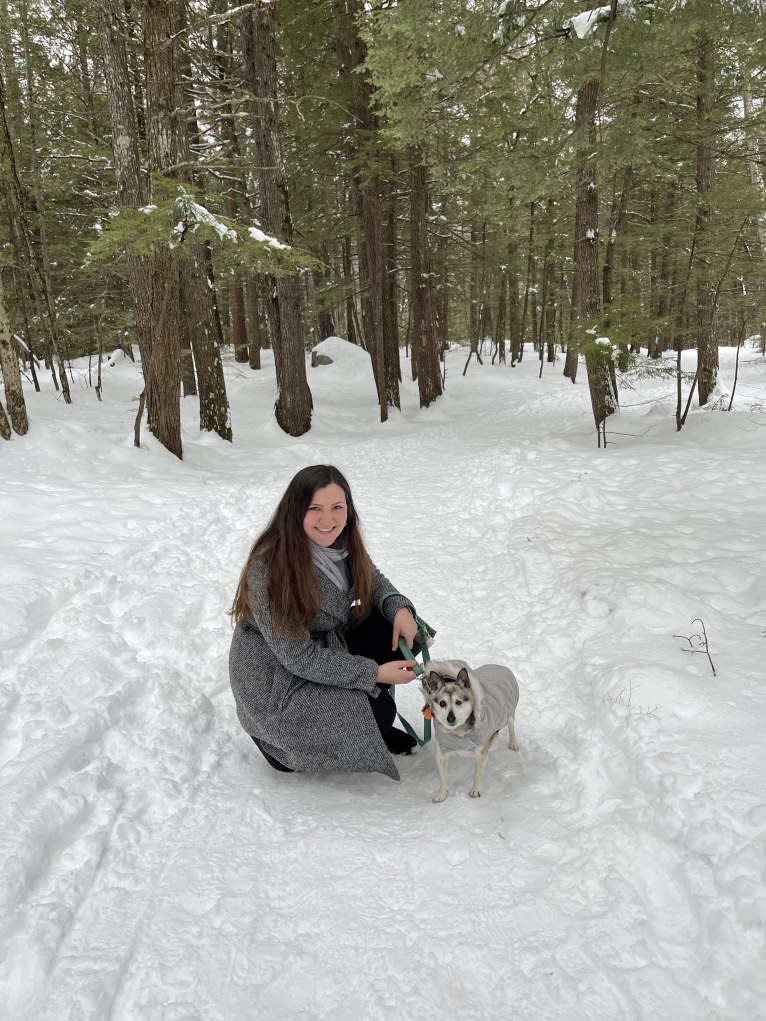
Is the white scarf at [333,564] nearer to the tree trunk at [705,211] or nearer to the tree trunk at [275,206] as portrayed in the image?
the tree trunk at [705,211]

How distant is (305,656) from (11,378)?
686 cm

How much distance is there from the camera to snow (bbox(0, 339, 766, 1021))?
2.13 m

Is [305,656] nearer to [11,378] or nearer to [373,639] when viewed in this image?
[373,639]

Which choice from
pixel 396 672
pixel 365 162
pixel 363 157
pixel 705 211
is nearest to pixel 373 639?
pixel 396 672

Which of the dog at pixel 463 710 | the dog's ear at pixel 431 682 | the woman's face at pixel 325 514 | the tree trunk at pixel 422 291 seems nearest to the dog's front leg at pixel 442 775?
the dog at pixel 463 710

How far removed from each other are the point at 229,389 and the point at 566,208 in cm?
1217

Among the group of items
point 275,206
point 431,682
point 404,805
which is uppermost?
point 275,206

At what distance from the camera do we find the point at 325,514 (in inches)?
122

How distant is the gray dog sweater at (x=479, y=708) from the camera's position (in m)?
3.04

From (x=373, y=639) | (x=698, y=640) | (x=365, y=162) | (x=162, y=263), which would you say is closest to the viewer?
(x=373, y=639)

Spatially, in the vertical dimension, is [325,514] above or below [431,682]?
above

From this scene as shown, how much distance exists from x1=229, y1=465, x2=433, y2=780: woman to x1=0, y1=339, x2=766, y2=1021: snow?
0.33 m

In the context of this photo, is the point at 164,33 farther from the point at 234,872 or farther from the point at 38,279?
the point at 234,872

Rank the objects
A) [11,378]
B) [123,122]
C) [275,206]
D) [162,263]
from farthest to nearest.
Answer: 1. [275,206]
2. [162,263]
3. [123,122]
4. [11,378]
